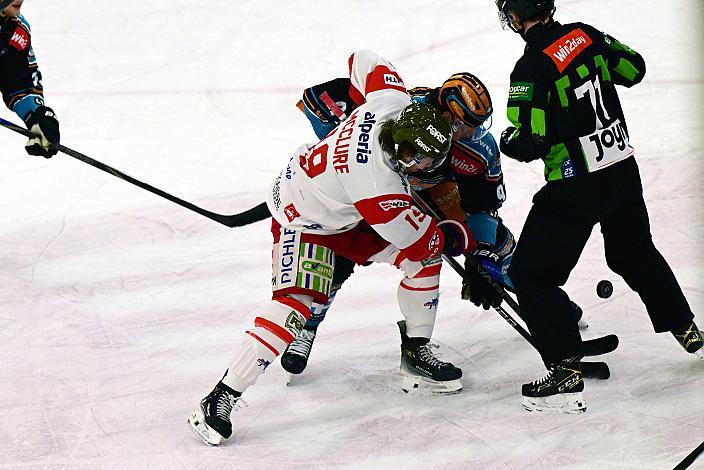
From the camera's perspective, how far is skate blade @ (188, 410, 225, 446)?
3082mm

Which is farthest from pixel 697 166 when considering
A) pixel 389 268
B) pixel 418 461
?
pixel 418 461

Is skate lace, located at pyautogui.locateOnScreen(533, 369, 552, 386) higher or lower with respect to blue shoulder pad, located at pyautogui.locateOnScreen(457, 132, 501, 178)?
lower

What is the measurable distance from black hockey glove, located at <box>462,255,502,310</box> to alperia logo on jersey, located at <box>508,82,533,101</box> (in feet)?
2.31

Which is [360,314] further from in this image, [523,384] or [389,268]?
[523,384]

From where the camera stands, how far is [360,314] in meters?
3.97

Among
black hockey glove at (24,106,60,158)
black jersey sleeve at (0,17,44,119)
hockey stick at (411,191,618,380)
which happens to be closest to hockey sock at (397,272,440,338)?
hockey stick at (411,191,618,380)

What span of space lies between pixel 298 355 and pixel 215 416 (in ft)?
1.68

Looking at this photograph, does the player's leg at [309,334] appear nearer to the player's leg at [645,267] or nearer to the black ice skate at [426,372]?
the black ice skate at [426,372]

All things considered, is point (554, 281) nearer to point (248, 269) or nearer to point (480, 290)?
point (480, 290)

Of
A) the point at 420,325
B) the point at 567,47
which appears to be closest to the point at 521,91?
the point at 567,47

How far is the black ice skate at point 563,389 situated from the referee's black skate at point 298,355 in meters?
0.82

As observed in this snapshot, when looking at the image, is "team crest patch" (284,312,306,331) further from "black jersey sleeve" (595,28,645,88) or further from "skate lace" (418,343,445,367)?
"black jersey sleeve" (595,28,645,88)

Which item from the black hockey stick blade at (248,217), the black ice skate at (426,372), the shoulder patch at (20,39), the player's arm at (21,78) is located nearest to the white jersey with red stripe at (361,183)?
the black ice skate at (426,372)

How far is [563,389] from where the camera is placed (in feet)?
10.5
